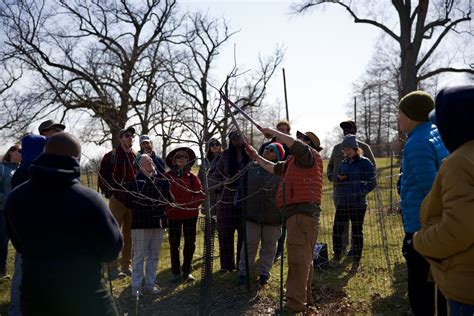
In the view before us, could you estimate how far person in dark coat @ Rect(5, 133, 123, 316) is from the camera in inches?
96.9

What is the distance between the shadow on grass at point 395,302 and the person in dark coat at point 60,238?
3265 millimetres

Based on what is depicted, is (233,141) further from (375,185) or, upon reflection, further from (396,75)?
(396,75)

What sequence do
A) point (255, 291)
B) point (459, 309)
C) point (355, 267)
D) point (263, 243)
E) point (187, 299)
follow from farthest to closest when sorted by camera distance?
point (355, 267) < point (263, 243) < point (255, 291) < point (187, 299) < point (459, 309)

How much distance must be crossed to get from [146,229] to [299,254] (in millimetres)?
2069

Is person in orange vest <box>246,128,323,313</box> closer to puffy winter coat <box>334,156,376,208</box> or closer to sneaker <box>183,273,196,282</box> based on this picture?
puffy winter coat <box>334,156,376,208</box>

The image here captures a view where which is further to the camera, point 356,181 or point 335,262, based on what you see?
point 335,262

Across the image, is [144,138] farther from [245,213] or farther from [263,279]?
[263,279]

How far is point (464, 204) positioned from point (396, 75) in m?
33.3

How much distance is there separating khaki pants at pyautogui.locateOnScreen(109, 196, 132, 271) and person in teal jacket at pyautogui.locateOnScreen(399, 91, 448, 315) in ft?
13.5

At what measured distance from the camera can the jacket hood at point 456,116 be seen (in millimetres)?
2287

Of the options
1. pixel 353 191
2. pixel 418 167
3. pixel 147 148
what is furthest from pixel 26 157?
pixel 353 191

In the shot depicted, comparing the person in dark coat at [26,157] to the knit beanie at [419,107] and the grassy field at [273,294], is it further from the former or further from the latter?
the knit beanie at [419,107]

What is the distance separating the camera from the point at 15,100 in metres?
20.3

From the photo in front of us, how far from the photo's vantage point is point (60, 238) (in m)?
2.47
